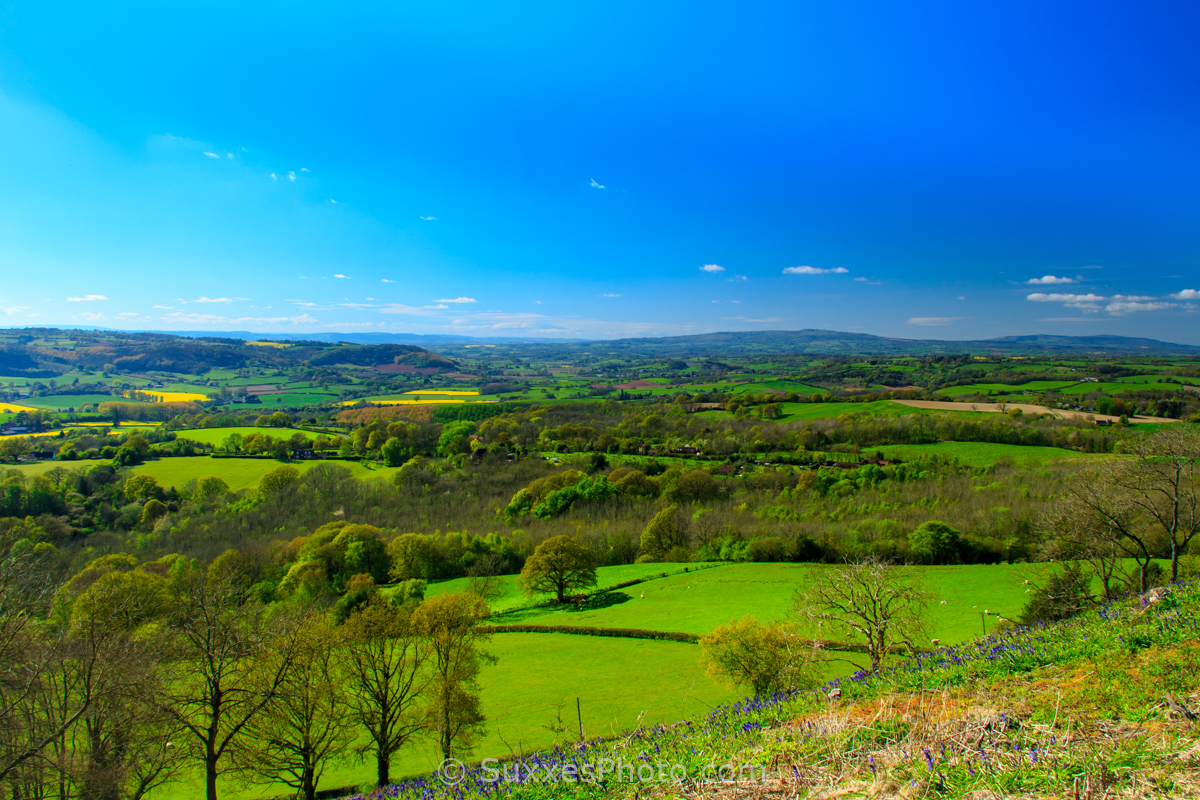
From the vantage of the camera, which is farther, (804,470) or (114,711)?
(804,470)

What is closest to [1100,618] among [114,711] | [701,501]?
[114,711]

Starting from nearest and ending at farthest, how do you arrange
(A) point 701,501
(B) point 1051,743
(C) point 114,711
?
(B) point 1051,743 → (C) point 114,711 → (A) point 701,501

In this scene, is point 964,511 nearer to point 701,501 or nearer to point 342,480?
point 701,501

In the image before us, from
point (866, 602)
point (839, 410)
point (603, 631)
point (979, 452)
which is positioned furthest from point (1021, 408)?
point (866, 602)

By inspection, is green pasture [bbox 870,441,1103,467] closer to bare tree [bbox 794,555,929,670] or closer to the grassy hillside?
bare tree [bbox 794,555,929,670]

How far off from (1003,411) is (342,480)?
107 meters

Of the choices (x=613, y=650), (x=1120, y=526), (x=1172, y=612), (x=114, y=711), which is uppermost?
(x=1172, y=612)

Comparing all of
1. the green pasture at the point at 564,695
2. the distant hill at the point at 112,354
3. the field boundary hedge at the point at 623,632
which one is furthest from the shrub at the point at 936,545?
the distant hill at the point at 112,354

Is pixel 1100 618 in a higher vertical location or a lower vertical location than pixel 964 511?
higher

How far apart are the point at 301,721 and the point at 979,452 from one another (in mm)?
82120

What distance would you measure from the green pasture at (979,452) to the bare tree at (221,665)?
77454mm

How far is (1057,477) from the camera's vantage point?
54875 millimetres

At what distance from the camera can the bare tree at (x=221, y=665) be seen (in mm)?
15352

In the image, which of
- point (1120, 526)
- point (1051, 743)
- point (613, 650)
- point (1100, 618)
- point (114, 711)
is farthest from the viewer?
point (613, 650)
